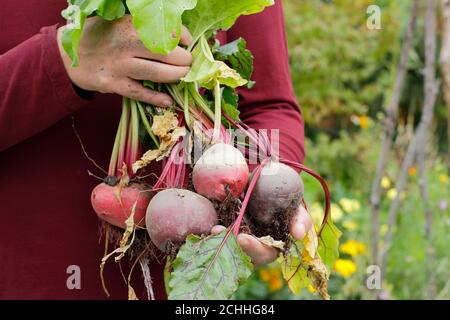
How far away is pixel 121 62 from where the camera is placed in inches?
39.8

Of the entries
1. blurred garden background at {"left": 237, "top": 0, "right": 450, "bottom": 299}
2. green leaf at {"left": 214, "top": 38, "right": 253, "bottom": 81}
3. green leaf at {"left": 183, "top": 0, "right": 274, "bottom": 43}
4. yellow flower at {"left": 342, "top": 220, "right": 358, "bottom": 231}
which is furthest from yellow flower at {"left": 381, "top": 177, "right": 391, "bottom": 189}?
green leaf at {"left": 183, "top": 0, "right": 274, "bottom": 43}

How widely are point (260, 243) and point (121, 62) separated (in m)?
0.34

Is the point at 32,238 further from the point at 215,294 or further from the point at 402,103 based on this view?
the point at 402,103

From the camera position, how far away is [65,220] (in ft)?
3.93

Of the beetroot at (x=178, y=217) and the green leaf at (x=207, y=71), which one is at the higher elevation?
the green leaf at (x=207, y=71)

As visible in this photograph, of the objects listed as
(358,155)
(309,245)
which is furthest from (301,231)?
(358,155)

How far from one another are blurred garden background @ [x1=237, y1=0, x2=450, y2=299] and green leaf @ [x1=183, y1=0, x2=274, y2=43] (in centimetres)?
130

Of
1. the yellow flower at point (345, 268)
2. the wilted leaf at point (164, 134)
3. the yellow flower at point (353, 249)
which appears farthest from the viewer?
the yellow flower at point (353, 249)

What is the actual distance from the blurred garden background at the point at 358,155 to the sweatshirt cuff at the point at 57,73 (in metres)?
1.33

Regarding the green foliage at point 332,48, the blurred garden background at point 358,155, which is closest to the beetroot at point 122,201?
the blurred garden background at point 358,155

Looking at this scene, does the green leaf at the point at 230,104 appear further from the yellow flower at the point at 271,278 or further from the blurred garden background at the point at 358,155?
the yellow flower at the point at 271,278

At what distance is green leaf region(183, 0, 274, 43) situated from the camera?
107cm

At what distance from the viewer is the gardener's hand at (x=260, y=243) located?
3.24ft
